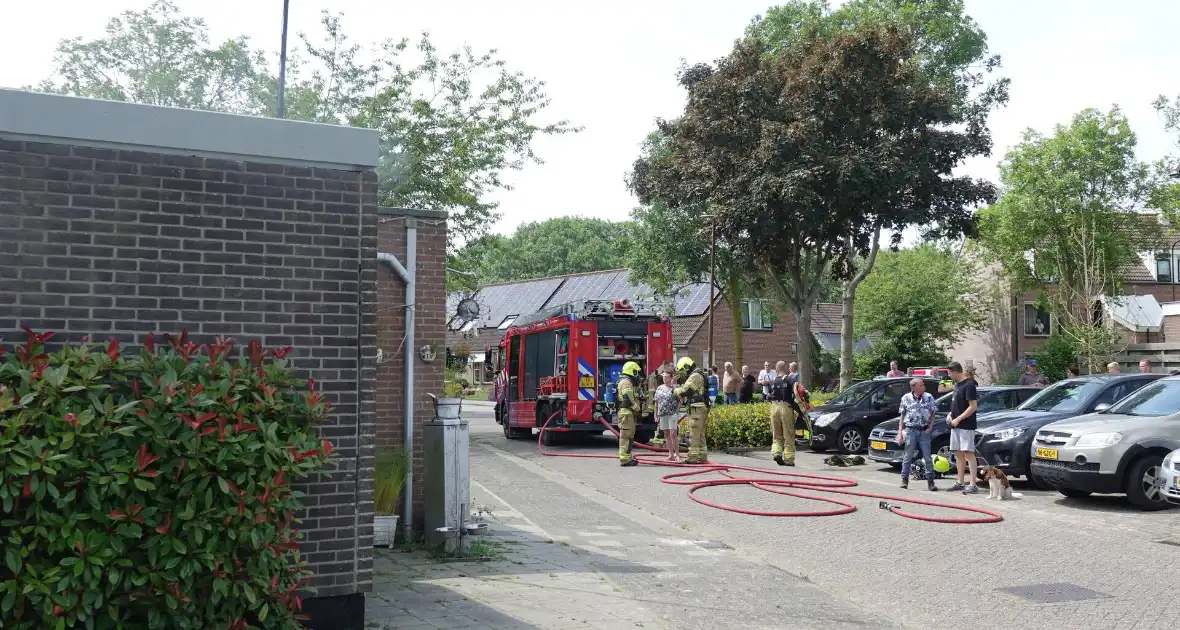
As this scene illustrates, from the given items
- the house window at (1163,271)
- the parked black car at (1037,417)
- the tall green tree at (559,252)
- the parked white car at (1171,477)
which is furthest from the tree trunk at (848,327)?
the tall green tree at (559,252)

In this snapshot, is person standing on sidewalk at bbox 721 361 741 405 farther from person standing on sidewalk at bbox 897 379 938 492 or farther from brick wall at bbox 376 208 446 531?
brick wall at bbox 376 208 446 531

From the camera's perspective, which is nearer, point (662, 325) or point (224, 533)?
point (224, 533)

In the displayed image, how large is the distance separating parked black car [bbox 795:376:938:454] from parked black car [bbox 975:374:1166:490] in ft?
15.5

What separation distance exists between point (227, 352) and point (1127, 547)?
27.2 ft

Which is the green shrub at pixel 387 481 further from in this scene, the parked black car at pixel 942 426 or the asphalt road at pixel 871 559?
the parked black car at pixel 942 426

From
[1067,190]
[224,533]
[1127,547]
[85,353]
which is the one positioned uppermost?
[1067,190]

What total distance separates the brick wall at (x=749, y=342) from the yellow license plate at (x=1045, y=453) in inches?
1323

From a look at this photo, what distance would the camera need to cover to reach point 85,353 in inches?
189

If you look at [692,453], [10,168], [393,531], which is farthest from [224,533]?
[692,453]

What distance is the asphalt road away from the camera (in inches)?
273

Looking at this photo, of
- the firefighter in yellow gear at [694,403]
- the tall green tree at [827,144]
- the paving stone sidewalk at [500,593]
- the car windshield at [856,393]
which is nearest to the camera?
the paving stone sidewalk at [500,593]

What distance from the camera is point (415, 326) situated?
32.5 feet

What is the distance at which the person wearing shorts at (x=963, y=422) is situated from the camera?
42.8ft

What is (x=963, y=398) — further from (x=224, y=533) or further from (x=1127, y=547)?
(x=224, y=533)
